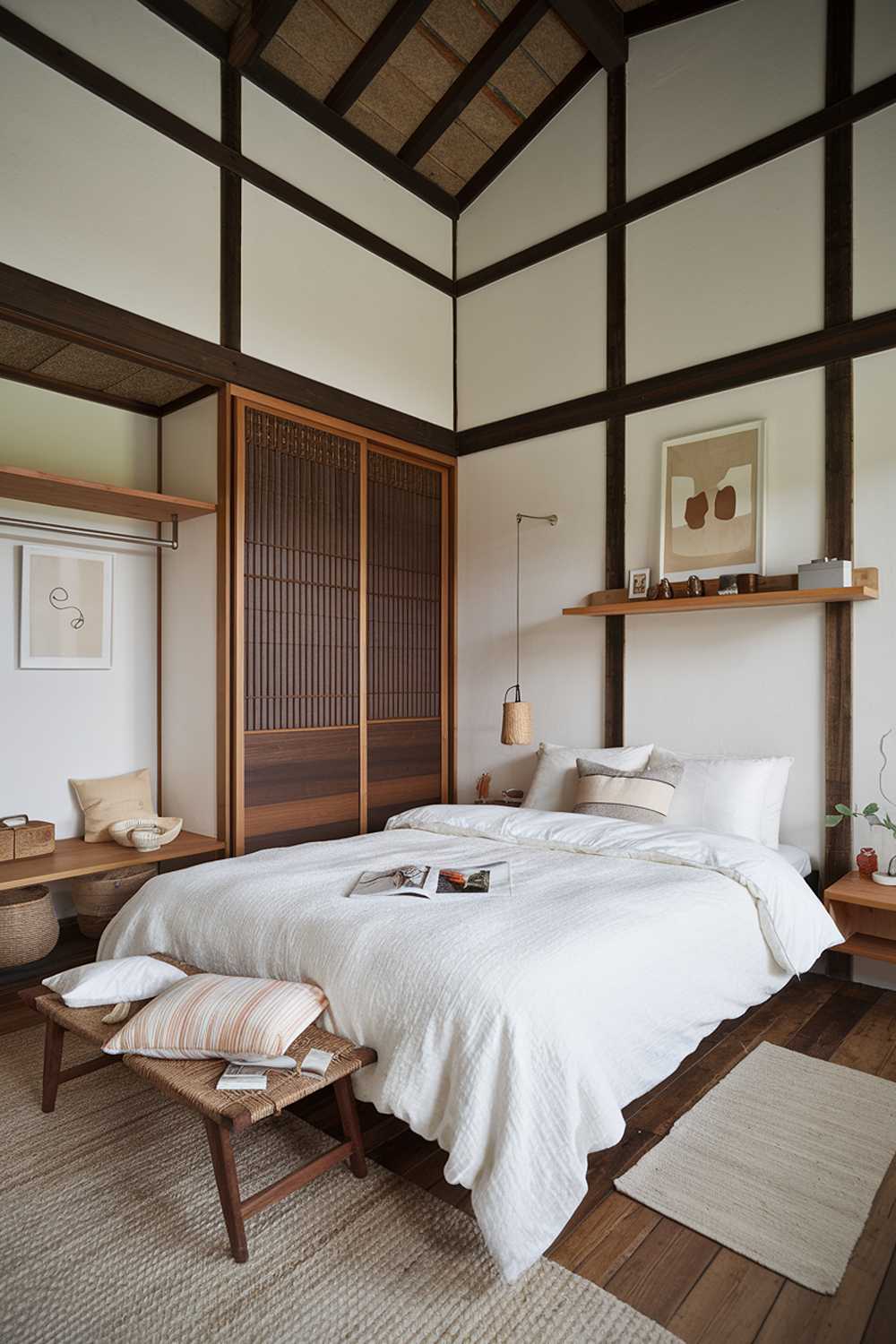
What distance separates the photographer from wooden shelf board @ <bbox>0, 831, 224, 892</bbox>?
10.3ft

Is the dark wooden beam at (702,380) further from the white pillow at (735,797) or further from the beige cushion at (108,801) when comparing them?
the beige cushion at (108,801)

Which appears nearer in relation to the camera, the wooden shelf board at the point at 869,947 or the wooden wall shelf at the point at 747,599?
the wooden shelf board at the point at 869,947

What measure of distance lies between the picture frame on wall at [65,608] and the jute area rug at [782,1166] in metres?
3.23

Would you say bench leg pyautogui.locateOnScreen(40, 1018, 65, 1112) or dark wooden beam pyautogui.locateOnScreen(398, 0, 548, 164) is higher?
dark wooden beam pyautogui.locateOnScreen(398, 0, 548, 164)

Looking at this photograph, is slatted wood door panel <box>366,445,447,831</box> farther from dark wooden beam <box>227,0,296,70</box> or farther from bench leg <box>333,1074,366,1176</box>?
bench leg <box>333,1074,366,1176</box>

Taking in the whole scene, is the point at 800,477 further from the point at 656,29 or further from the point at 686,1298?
the point at 686,1298

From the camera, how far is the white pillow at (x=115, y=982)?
2123 millimetres

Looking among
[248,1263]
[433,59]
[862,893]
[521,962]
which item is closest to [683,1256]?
Answer: [521,962]

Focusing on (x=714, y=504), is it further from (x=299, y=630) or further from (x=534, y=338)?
(x=299, y=630)

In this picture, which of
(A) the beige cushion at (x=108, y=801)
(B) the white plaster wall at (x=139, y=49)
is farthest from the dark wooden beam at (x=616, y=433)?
(A) the beige cushion at (x=108, y=801)

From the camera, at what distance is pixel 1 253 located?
2.96 metres

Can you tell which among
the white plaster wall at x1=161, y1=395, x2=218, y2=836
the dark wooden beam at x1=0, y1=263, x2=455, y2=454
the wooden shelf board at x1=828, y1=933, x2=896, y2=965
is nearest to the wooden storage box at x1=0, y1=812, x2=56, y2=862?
the white plaster wall at x1=161, y1=395, x2=218, y2=836

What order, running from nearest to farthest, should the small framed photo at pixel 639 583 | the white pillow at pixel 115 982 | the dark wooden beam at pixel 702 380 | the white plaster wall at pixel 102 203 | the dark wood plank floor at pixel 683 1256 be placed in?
the dark wood plank floor at pixel 683 1256, the white pillow at pixel 115 982, the white plaster wall at pixel 102 203, the dark wooden beam at pixel 702 380, the small framed photo at pixel 639 583

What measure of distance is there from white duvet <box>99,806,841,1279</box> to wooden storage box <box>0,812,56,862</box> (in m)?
0.85
